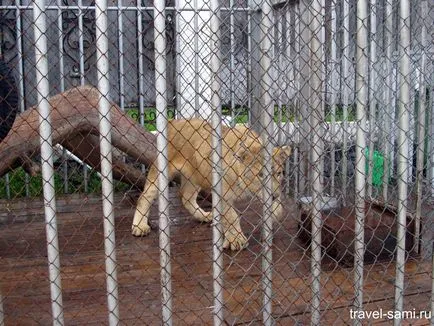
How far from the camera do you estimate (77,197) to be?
618 centimetres

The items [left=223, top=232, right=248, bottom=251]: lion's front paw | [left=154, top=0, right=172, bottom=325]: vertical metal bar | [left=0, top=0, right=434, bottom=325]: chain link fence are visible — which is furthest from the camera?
[left=223, top=232, right=248, bottom=251]: lion's front paw

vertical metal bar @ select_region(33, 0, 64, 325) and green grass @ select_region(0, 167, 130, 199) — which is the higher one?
vertical metal bar @ select_region(33, 0, 64, 325)

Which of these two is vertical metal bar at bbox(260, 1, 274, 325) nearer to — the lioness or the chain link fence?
the chain link fence

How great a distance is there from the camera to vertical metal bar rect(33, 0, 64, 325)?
2.43 metres

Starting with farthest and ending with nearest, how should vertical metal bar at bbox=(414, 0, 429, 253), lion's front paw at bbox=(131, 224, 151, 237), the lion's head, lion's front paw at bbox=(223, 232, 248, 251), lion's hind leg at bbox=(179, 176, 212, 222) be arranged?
lion's hind leg at bbox=(179, 176, 212, 222) → lion's front paw at bbox=(131, 224, 151, 237) → lion's front paw at bbox=(223, 232, 248, 251) → the lion's head → vertical metal bar at bbox=(414, 0, 429, 253)

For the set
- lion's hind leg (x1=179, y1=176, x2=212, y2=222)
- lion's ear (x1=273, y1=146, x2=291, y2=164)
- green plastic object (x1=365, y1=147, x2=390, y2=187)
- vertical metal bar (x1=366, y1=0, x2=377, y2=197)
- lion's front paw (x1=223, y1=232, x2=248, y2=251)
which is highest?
vertical metal bar (x1=366, y1=0, x2=377, y2=197)

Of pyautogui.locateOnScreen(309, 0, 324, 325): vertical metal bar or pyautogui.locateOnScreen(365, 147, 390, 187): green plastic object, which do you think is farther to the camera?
pyautogui.locateOnScreen(365, 147, 390, 187): green plastic object

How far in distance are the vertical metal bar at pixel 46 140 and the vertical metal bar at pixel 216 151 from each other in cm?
75

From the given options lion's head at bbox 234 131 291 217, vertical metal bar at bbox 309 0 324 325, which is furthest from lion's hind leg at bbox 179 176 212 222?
vertical metal bar at bbox 309 0 324 325

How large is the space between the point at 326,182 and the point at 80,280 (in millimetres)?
2549

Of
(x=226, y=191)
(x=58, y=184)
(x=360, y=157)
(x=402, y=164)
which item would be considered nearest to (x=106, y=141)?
(x=360, y=157)

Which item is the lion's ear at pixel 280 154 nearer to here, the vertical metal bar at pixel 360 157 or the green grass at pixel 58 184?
the vertical metal bar at pixel 360 157

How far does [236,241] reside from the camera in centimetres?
441

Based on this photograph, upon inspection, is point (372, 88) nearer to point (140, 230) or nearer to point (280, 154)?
point (280, 154)
